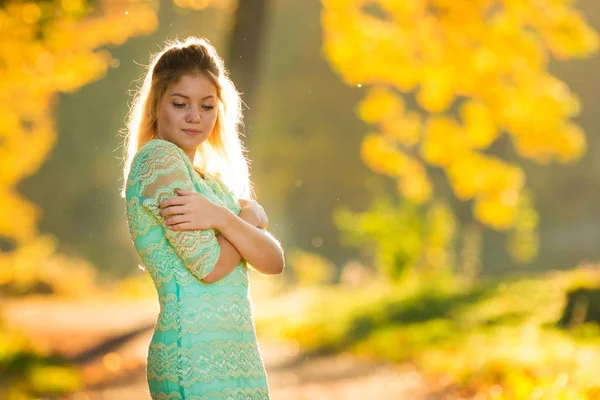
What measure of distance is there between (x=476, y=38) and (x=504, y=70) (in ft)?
1.88

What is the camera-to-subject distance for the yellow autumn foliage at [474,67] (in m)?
7.89

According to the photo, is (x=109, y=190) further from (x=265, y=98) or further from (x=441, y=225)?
(x=441, y=225)

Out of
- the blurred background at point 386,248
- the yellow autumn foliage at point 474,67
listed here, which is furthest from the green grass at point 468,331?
the yellow autumn foliage at point 474,67

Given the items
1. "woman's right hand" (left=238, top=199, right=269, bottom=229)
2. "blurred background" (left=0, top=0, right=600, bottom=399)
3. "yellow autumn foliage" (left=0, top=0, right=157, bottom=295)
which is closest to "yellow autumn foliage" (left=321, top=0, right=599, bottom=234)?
"blurred background" (left=0, top=0, right=600, bottom=399)

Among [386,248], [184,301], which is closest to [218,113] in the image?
[184,301]

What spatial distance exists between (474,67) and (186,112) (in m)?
6.64

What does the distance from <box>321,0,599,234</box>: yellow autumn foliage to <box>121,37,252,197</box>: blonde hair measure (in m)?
5.84

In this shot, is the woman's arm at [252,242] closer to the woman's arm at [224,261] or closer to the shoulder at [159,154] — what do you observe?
the woman's arm at [224,261]

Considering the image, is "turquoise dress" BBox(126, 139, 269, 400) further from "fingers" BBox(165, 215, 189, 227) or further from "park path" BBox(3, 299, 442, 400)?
"park path" BBox(3, 299, 442, 400)

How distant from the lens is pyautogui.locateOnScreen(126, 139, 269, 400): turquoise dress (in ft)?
6.00

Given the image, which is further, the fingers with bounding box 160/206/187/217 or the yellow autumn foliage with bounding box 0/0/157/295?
the yellow autumn foliage with bounding box 0/0/157/295

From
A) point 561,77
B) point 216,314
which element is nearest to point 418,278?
point 216,314

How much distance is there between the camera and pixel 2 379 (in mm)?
5789

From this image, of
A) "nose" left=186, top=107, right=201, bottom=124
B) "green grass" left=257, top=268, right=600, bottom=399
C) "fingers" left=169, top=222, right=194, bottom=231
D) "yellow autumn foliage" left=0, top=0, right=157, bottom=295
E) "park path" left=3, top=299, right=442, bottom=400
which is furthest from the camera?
"yellow autumn foliage" left=0, top=0, right=157, bottom=295
